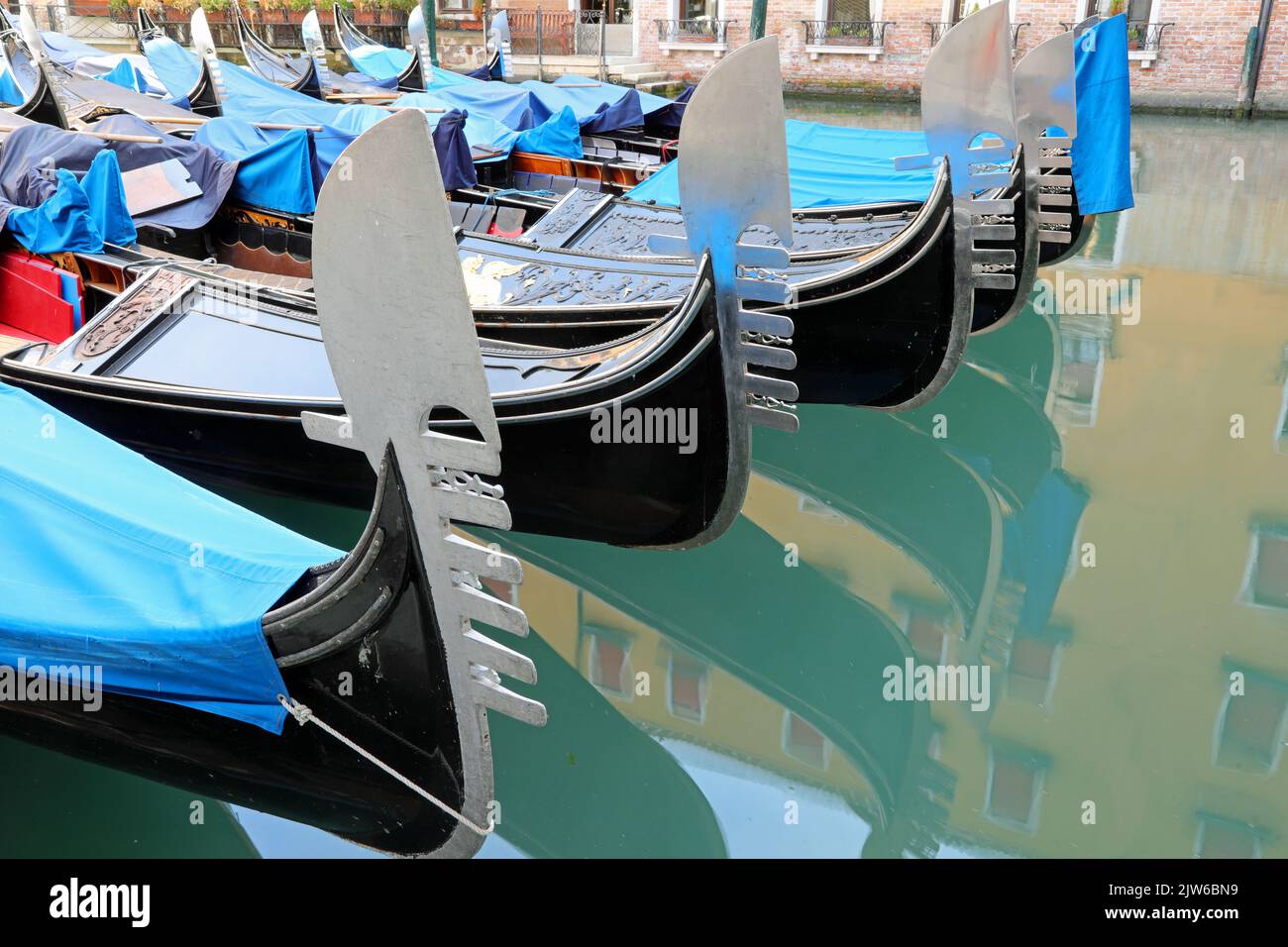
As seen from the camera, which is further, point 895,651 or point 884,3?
point 884,3

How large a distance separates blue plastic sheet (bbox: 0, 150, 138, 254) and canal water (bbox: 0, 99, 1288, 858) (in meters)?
0.95

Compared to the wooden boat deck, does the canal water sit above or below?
below

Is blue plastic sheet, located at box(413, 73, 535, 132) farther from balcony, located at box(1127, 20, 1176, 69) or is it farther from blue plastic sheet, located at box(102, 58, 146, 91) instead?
balcony, located at box(1127, 20, 1176, 69)

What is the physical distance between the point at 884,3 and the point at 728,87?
9.59m

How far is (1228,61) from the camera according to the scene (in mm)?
9180

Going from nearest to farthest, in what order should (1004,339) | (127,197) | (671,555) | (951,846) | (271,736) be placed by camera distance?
(271,736) → (951,846) → (671,555) → (127,197) → (1004,339)

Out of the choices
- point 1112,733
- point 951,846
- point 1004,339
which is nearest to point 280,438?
point 951,846

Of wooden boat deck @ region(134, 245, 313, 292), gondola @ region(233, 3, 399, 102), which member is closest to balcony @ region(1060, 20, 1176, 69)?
gondola @ region(233, 3, 399, 102)

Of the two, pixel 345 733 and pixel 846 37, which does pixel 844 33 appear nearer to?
pixel 846 37

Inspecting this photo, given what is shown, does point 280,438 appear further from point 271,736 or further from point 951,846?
point 951,846

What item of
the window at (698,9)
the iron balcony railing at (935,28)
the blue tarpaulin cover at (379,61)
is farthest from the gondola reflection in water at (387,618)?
the window at (698,9)

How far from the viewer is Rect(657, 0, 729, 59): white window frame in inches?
435

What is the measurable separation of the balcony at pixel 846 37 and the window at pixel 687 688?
961cm

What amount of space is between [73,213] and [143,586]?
1.93 m
